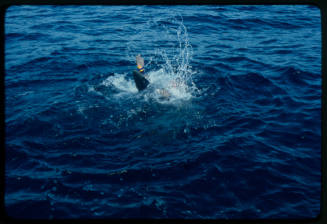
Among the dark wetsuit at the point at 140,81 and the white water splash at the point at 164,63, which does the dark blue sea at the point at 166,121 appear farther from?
the dark wetsuit at the point at 140,81

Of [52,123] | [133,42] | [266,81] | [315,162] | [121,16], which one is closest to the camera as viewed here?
[315,162]

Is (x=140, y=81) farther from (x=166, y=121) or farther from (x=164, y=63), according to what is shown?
(x=164, y=63)

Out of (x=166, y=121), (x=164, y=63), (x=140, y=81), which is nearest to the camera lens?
(x=166, y=121)

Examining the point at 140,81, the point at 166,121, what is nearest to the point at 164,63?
the point at 140,81

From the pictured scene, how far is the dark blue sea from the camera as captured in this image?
508cm

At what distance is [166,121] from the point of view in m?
8.15

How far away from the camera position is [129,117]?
8.38m

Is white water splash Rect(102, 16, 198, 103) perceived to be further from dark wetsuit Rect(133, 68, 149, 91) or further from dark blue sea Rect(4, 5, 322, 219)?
dark wetsuit Rect(133, 68, 149, 91)

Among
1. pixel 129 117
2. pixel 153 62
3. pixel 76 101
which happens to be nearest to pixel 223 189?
pixel 129 117

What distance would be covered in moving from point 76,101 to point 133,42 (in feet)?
19.9

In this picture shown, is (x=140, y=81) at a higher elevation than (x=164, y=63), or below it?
below

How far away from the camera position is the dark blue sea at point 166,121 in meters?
5.08

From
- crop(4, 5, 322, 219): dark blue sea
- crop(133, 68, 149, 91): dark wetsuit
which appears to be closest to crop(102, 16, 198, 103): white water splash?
crop(4, 5, 322, 219): dark blue sea

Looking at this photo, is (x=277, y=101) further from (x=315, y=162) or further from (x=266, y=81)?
(x=315, y=162)
